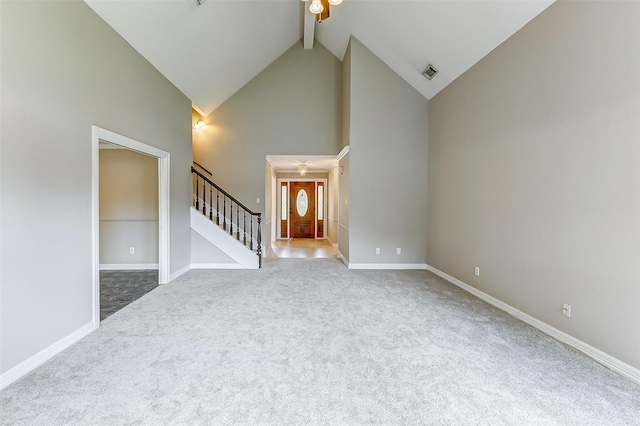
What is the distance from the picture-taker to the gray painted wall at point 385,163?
511 cm

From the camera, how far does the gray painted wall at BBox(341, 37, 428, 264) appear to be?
511 cm

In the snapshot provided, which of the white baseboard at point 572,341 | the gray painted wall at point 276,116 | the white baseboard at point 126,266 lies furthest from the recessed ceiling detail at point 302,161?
the white baseboard at point 572,341

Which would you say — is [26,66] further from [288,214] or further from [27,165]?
[288,214]

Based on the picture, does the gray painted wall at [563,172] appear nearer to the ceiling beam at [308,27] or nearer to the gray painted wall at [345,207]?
the gray painted wall at [345,207]

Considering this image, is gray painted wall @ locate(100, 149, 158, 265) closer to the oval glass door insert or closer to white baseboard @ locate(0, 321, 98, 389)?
white baseboard @ locate(0, 321, 98, 389)

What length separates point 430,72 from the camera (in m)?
4.48

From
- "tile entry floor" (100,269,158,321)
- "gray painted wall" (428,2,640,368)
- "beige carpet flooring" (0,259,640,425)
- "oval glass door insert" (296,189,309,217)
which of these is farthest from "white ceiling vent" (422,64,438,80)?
"oval glass door insert" (296,189,309,217)

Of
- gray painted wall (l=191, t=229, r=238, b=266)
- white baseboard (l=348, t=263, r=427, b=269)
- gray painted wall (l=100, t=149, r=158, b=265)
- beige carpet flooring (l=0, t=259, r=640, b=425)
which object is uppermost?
gray painted wall (l=100, t=149, r=158, b=265)

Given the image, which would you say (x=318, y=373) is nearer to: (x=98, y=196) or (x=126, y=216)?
(x=98, y=196)

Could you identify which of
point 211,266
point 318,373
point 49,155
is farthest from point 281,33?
point 318,373

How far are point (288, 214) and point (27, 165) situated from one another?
7.83 metres

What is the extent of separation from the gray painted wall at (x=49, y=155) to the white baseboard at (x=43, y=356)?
0.04 meters

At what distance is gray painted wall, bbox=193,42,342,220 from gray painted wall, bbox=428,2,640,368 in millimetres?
3086

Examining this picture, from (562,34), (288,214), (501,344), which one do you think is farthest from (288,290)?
(288,214)
